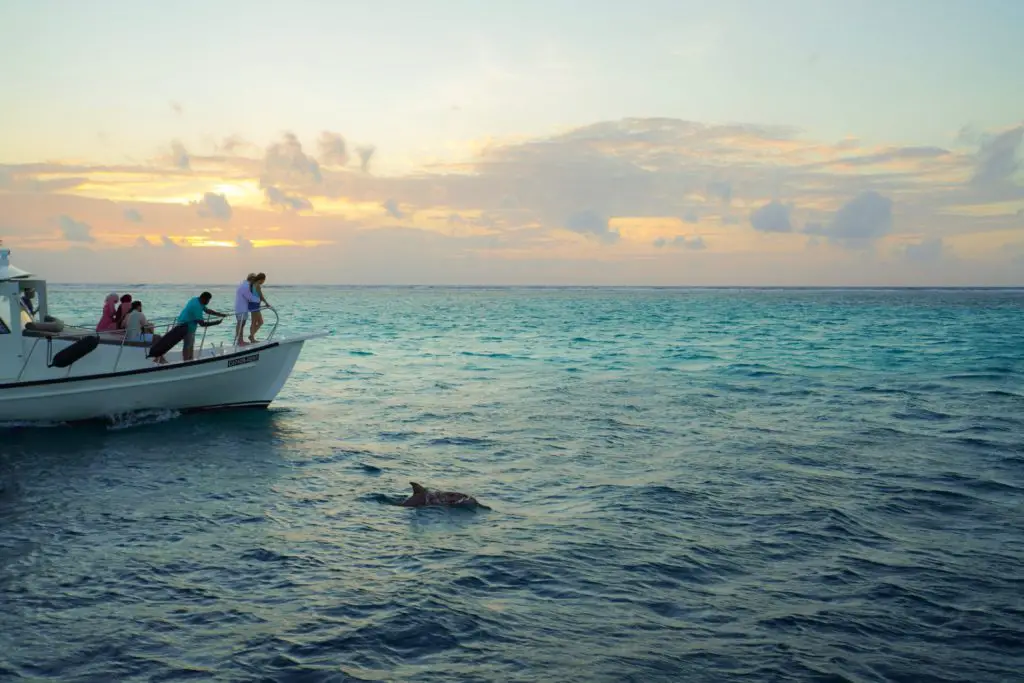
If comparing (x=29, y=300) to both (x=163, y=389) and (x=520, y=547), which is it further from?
(x=520, y=547)

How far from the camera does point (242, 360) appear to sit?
21578 millimetres

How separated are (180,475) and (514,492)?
626cm

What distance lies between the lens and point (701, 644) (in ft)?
26.8

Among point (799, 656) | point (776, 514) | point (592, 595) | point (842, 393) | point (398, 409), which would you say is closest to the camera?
point (799, 656)

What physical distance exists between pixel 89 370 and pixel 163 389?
1.75 metres

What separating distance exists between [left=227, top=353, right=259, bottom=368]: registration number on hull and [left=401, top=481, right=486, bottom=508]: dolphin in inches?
401

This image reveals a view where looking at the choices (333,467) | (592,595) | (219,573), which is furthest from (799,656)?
(333,467)

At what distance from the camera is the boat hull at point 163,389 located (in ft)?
64.4

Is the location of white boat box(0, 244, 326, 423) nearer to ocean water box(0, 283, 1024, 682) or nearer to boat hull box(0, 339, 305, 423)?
boat hull box(0, 339, 305, 423)

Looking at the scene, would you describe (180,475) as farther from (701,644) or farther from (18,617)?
(701,644)

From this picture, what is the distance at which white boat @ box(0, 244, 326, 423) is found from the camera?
766 inches

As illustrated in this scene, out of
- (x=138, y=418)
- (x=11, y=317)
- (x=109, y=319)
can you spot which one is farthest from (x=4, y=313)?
(x=138, y=418)

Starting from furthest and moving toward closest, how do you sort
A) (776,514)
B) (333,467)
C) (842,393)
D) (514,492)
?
(842,393)
(333,467)
(514,492)
(776,514)

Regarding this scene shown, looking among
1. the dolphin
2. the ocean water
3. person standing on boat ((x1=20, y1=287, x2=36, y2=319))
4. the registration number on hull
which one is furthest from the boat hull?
the dolphin
